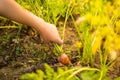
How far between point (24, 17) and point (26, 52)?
782mm

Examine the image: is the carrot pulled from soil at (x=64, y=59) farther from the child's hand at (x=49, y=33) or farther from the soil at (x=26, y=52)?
the child's hand at (x=49, y=33)

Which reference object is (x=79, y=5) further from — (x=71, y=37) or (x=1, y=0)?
(x=1, y=0)

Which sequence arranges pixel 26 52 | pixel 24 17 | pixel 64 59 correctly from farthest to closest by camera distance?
1. pixel 26 52
2. pixel 64 59
3. pixel 24 17

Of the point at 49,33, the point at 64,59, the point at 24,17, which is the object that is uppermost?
the point at 24,17

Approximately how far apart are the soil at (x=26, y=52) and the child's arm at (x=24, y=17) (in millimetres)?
431

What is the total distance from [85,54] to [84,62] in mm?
65

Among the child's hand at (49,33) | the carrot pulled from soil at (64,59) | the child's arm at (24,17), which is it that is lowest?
the carrot pulled from soil at (64,59)

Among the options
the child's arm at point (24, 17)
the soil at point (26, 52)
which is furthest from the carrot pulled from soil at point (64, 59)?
the child's arm at point (24, 17)

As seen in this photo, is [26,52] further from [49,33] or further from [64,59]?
[49,33]

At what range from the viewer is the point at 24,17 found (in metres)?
2.22

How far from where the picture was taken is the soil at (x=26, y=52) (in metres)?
2.72

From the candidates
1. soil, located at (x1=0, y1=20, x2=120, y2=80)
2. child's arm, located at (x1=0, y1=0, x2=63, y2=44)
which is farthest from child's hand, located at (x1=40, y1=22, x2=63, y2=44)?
soil, located at (x1=0, y1=20, x2=120, y2=80)

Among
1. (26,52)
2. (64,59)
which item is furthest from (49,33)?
(26,52)

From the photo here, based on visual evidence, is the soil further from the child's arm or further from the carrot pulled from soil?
the child's arm
